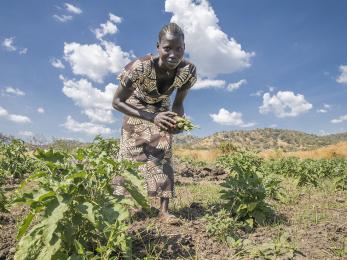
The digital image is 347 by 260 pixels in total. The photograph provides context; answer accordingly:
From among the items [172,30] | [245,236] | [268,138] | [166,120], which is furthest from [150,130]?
[268,138]

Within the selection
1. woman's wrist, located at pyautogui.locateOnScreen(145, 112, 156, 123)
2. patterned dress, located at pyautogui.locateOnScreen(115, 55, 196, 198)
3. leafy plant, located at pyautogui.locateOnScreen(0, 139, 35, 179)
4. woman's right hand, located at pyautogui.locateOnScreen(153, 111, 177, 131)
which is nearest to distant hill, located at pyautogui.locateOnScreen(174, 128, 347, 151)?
leafy plant, located at pyautogui.locateOnScreen(0, 139, 35, 179)

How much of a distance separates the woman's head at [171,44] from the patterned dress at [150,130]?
1.05ft

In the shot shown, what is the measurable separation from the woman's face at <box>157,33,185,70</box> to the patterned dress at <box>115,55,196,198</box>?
314mm

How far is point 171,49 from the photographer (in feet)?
12.0

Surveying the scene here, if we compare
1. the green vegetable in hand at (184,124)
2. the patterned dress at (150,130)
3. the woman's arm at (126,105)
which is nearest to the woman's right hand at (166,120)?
the green vegetable in hand at (184,124)

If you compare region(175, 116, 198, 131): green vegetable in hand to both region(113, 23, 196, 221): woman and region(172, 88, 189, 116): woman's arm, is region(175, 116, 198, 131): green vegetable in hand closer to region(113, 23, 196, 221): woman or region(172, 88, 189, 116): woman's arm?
region(113, 23, 196, 221): woman

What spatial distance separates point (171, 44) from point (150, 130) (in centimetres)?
98

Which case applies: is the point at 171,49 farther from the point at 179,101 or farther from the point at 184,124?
the point at 179,101

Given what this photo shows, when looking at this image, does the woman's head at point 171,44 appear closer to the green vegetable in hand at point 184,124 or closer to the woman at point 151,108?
the woman at point 151,108

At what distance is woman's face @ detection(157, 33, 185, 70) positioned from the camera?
360cm

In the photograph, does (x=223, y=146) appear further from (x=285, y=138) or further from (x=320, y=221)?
(x=285, y=138)

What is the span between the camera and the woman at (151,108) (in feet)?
13.0

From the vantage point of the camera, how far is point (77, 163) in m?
2.62

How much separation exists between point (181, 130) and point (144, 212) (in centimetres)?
106
